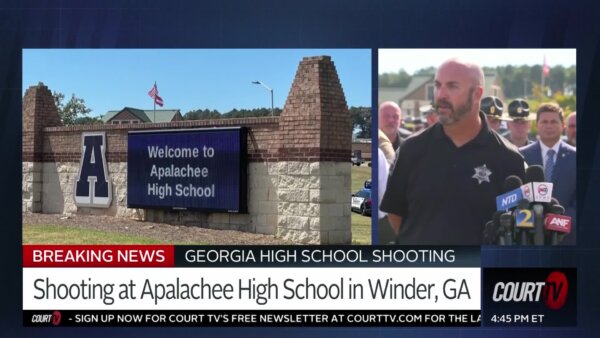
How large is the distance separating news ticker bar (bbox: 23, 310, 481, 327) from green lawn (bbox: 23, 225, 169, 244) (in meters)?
0.84

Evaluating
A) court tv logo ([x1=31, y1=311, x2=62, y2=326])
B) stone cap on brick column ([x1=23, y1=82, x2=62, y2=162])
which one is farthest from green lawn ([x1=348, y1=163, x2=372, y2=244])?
stone cap on brick column ([x1=23, y1=82, x2=62, y2=162])

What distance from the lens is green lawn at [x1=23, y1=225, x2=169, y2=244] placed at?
8.38m

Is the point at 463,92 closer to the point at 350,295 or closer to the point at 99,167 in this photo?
the point at 350,295

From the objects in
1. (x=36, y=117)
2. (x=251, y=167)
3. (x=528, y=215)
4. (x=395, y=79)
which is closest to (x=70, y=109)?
(x=36, y=117)

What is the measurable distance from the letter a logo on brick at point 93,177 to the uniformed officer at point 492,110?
483cm

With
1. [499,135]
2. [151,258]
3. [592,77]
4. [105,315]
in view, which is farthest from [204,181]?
[592,77]

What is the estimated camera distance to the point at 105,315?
8250 mm

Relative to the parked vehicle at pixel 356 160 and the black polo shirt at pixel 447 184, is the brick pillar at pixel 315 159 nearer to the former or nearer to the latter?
the parked vehicle at pixel 356 160

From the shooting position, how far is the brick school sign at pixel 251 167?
27.0ft

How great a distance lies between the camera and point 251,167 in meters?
8.63

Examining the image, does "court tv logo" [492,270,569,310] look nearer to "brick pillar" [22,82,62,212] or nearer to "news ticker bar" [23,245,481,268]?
"news ticker bar" [23,245,481,268]

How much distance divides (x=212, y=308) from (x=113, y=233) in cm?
167

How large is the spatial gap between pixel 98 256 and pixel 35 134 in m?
1.93

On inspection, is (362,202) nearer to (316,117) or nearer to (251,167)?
(316,117)
